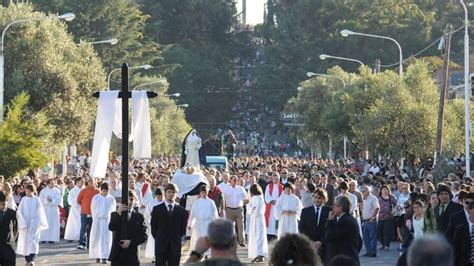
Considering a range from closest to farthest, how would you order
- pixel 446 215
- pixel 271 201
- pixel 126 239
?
pixel 126 239
pixel 446 215
pixel 271 201

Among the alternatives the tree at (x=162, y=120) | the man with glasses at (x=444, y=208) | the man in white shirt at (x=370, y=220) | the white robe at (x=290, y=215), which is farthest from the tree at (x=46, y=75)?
the tree at (x=162, y=120)

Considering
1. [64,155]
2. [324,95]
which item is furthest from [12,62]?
[324,95]

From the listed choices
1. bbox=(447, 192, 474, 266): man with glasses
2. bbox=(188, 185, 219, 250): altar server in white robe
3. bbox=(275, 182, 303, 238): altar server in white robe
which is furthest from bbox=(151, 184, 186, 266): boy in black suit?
bbox=(275, 182, 303, 238): altar server in white robe

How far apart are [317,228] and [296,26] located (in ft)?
328

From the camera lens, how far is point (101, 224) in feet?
74.7

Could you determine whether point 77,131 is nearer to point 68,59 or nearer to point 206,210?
point 68,59

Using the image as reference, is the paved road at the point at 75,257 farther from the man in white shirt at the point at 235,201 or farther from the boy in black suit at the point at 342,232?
the boy in black suit at the point at 342,232

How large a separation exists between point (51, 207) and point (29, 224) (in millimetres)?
6495

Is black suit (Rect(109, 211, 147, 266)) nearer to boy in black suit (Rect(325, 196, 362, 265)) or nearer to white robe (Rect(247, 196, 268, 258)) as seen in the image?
boy in black suit (Rect(325, 196, 362, 265))

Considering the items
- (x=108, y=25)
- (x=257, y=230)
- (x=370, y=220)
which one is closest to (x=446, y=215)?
(x=257, y=230)

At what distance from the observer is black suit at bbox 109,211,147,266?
15.9m

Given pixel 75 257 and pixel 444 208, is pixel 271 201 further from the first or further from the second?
pixel 444 208

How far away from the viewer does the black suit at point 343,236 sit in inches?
579

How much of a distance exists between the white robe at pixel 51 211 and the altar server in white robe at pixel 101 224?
5.00m
